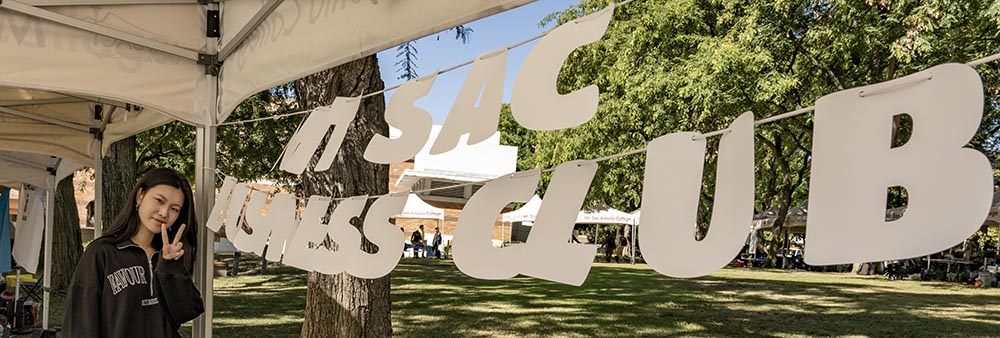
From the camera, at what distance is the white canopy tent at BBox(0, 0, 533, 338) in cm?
278

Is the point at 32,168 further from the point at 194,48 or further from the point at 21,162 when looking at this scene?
the point at 194,48

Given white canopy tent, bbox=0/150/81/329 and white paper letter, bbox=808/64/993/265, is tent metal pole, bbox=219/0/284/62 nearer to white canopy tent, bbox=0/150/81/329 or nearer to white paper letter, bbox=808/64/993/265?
white paper letter, bbox=808/64/993/265

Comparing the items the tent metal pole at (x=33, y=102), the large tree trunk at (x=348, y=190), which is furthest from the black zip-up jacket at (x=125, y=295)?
the tent metal pole at (x=33, y=102)

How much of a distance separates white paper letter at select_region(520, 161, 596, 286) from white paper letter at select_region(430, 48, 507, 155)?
243mm

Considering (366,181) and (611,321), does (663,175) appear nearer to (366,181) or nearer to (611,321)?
(366,181)

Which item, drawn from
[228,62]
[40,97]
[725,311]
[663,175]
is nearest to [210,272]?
[228,62]

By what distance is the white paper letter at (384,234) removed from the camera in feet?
8.21

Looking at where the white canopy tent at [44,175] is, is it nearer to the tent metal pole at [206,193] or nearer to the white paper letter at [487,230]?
the tent metal pole at [206,193]

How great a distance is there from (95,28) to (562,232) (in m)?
2.41

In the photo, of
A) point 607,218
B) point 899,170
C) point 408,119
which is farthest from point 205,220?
point 607,218

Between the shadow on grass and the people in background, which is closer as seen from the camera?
the shadow on grass

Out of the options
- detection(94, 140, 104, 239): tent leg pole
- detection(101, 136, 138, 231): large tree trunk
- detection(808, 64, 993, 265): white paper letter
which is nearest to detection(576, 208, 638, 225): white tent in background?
detection(101, 136, 138, 231): large tree trunk

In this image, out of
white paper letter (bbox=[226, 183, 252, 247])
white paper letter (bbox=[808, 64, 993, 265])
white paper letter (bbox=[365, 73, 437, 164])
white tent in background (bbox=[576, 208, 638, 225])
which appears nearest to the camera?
white paper letter (bbox=[808, 64, 993, 265])

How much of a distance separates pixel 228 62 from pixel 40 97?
2310 mm
